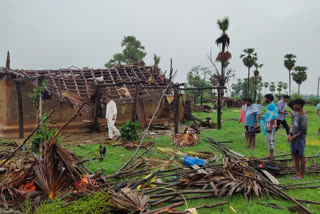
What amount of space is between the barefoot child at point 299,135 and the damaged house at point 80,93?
5817 mm

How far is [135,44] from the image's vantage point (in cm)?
3203

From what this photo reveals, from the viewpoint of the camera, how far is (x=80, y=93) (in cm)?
1127

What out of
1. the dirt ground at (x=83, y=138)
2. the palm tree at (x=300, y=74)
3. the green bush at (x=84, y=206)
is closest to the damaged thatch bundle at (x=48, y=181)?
the green bush at (x=84, y=206)

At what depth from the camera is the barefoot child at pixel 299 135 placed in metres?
4.64

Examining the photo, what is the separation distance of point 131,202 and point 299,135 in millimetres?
3591

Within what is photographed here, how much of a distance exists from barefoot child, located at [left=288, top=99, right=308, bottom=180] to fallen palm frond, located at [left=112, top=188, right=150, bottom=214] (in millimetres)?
3281

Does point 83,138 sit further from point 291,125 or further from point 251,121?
point 291,125

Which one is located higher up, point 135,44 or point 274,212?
point 135,44

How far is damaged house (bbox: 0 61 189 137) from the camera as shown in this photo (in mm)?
10180

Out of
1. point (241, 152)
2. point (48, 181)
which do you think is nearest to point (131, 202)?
point (48, 181)

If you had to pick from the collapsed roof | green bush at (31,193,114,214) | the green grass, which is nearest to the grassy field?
the green grass

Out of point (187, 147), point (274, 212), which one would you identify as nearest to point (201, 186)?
point (274, 212)

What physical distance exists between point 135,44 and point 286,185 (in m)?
30.0

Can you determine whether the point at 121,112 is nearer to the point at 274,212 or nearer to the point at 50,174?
the point at 50,174
